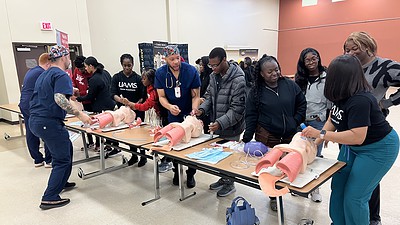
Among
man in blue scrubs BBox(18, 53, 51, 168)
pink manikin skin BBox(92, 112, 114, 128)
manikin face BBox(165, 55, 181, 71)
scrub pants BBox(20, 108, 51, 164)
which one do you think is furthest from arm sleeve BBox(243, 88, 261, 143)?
scrub pants BBox(20, 108, 51, 164)

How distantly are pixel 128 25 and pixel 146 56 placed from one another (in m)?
1.05

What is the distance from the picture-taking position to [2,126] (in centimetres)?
608

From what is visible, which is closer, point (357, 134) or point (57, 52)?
point (357, 134)

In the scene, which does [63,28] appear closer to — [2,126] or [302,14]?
[2,126]

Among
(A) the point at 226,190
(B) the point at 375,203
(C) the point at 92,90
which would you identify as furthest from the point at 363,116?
(C) the point at 92,90

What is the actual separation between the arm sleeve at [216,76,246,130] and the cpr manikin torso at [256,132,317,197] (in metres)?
0.77

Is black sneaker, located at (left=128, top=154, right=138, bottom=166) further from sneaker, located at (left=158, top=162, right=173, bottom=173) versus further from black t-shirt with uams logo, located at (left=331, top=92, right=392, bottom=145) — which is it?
black t-shirt with uams logo, located at (left=331, top=92, right=392, bottom=145)

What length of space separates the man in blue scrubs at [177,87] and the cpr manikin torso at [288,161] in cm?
118

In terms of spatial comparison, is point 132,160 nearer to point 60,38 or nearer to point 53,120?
point 53,120

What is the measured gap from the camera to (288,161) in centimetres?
143

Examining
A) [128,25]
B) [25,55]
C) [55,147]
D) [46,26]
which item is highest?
[128,25]

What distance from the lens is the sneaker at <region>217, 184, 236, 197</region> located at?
2.61 m

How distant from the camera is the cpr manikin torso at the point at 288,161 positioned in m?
1.40

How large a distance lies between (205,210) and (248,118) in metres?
0.91
